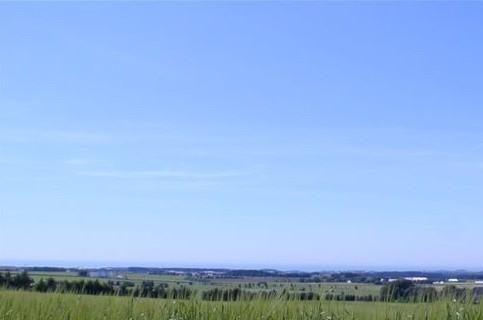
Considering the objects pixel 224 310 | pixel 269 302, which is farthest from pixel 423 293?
pixel 224 310

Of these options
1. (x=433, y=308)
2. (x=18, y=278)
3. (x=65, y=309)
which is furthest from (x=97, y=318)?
(x=18, y=278)

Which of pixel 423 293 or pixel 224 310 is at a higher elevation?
pixel 423 293

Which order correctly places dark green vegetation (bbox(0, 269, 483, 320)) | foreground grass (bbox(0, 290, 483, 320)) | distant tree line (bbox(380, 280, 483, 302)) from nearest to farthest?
foreground grass (bbox(0, 290, 483, 320)), dark green vegetation (bbox(0, 269, 483, 320)), distant tree line (bbox(380, 280, 483, 302))

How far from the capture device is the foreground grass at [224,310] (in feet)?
25.5

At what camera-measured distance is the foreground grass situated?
777 centimetres

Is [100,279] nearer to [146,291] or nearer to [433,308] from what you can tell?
[146,291]

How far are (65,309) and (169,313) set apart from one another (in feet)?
4.08

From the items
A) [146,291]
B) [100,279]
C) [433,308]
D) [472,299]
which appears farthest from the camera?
[100,279]

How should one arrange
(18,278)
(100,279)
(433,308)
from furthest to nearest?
(18,278), (100,279), (433,308)

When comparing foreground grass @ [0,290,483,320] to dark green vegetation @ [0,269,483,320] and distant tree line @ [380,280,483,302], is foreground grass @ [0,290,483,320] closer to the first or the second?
dark green vegetation @ [0,269,483,320]

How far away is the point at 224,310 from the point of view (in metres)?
8.16

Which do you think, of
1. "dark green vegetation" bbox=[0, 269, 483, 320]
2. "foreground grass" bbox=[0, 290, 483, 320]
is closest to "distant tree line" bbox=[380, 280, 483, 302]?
"dark green vegetation" bbox=[0, 269, 483, 320]

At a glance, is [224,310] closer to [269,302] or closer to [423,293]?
[269,302]

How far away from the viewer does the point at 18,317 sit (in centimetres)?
845
